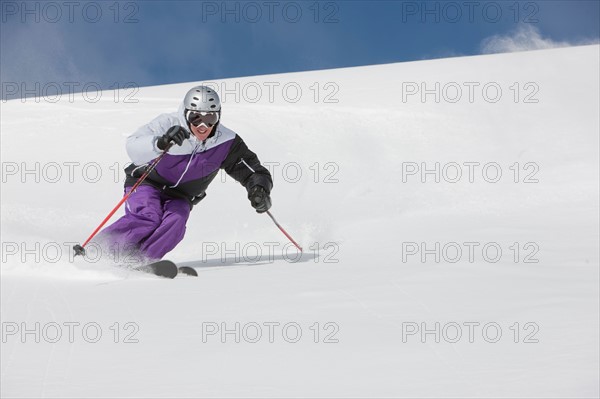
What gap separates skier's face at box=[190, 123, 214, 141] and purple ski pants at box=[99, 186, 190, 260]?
18.9 inches

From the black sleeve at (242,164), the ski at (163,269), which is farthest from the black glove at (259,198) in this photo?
the ski at (163,269)

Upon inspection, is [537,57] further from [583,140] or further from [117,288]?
[117,288]

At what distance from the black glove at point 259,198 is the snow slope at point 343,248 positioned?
367mm

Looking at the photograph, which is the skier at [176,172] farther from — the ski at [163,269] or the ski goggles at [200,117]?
the ski at [163,269]

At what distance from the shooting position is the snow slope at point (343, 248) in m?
2.25

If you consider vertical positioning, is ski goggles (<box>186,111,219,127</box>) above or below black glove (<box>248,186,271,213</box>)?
above

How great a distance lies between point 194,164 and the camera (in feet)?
15.8

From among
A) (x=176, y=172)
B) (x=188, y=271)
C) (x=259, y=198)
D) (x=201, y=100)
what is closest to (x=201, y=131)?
(x=201, y=100)

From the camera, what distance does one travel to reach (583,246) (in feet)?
15.8

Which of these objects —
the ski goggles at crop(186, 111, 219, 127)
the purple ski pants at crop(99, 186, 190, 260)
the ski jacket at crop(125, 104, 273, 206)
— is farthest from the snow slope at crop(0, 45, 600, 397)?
the ski goggles at crop(186, 111, 219, 127)

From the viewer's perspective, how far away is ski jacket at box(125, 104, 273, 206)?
185 inches

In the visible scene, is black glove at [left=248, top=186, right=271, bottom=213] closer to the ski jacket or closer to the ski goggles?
the ski jacket

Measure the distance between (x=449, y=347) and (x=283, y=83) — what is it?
314 inches

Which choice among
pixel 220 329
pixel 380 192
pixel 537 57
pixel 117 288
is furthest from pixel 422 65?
pixel 220 329
